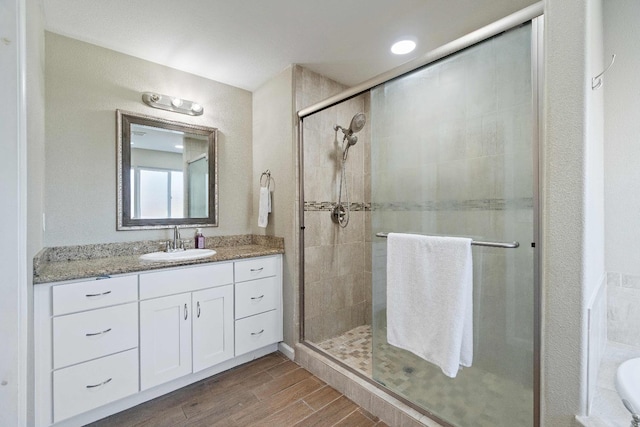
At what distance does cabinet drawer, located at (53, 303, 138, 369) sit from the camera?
1500 millimetres

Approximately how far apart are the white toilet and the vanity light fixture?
9.87 feet

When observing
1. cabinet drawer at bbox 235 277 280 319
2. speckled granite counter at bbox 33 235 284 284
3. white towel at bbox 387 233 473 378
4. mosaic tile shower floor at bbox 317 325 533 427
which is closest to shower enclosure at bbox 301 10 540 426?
mosaic tile shower floor at bbox 317 325 533 427

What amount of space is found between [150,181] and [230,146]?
2.53 ft

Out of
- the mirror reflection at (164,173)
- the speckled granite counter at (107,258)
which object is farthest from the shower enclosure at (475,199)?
the mirror reflection at (164,173)

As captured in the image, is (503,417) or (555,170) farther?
(503,417)

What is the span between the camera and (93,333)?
5.20 feet

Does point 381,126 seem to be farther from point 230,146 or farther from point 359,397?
point 359,397

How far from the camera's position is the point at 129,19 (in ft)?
5.82

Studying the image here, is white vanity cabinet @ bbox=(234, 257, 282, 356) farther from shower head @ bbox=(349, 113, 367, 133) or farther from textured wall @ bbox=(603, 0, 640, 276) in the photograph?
textured wall @ bbox=(603, 0, 640, 276)

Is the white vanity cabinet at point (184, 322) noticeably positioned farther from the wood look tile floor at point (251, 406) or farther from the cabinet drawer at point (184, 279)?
the wood look tile floor at point (251, 406)

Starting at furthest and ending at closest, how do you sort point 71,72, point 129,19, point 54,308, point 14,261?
point 71,72 → point 129,19 → point 54,308 → point 14,261

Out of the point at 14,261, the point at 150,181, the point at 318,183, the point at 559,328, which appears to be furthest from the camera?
the point at 318,183

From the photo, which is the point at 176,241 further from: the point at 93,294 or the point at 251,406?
the point at 251,406

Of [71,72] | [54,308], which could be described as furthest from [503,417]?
[71,72]
